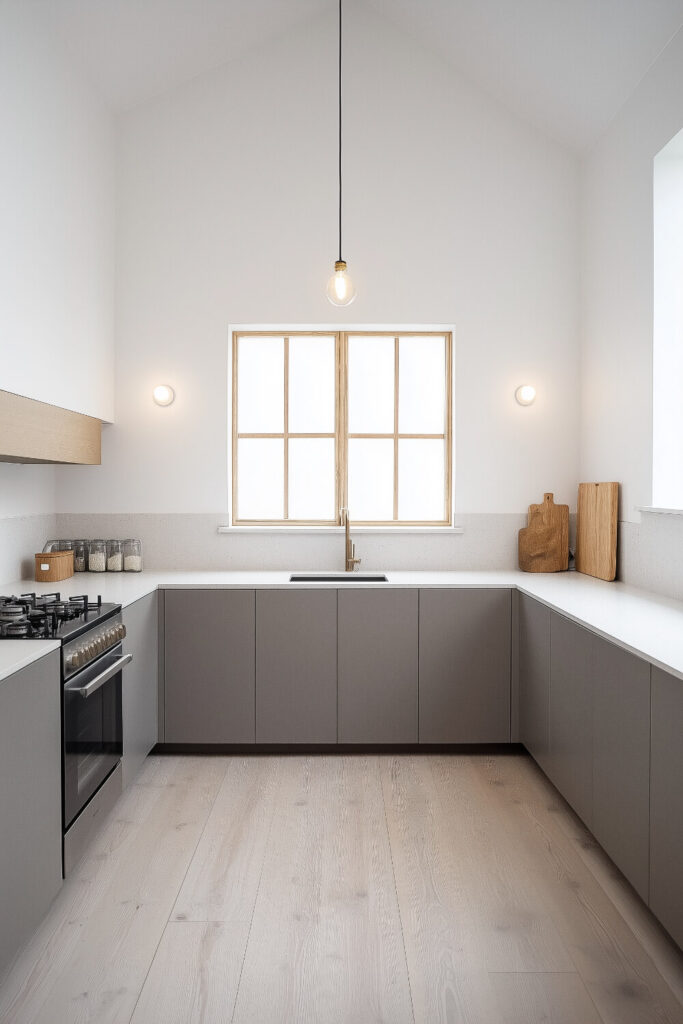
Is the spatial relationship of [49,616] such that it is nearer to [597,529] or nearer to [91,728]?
[91,728]

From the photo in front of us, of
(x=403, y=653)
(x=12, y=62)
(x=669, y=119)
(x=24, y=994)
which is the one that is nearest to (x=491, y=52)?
(x=669, y=119)

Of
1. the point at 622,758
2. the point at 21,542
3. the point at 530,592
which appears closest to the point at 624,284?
the point at 530,592

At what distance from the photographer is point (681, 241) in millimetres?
Answer: 3238

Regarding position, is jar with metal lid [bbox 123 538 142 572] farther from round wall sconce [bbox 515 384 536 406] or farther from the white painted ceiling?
the white painted ceiling

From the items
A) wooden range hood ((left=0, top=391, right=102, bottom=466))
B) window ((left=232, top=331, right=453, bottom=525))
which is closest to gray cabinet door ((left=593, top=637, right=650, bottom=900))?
window ((left=232, top=331, right=453, bottom=525))

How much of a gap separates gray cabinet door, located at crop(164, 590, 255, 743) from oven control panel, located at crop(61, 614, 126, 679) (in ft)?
1.91

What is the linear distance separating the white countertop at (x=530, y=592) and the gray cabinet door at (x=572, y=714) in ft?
0.35

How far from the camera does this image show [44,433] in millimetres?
3049

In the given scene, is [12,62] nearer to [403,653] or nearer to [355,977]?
[403,653]

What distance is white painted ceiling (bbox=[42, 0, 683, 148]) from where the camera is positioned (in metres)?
3.19

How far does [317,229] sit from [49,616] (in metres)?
2.62

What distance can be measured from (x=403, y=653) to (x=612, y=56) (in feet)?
9.47

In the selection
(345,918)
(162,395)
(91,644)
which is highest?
(162,395)

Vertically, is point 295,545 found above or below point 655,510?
below
